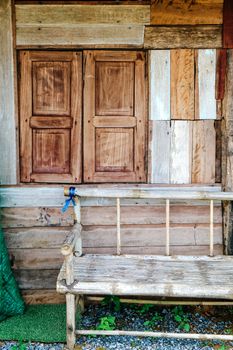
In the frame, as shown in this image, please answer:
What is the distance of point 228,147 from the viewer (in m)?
3.77

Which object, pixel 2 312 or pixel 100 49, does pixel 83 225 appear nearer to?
pixel 2 312

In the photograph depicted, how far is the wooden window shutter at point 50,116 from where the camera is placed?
3.77m

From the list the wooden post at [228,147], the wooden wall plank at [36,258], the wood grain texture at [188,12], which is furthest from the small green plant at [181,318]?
the wood grain texture at [188,12]

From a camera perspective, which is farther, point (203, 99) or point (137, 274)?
point (203, 99)

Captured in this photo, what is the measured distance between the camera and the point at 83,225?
3887 mm

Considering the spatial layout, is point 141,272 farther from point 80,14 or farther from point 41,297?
point 80,14

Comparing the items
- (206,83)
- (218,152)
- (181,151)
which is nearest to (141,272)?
(181,151)

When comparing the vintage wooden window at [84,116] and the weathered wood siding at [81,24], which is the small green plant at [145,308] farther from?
the weathered wood siding at [81,24]

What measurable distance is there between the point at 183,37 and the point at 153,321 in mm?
2442

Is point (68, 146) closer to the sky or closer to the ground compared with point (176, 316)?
closer to the sky

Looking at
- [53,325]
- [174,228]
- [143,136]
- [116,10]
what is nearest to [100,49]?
[116,10]

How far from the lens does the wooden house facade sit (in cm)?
373

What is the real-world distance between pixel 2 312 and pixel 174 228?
1.63 meters

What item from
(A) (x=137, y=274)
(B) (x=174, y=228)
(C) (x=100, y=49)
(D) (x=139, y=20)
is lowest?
(A) (x=137, y=274)
